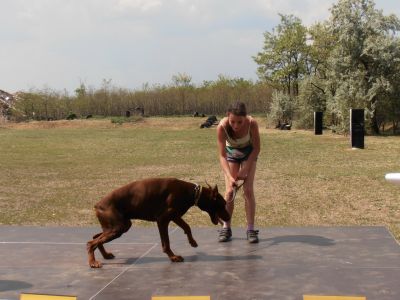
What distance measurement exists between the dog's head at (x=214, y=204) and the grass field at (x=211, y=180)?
3.51m

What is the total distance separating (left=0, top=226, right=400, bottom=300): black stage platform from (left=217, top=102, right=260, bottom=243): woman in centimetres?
22

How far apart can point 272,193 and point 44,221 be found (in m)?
5.13

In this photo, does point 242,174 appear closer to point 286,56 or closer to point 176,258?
point 176,258

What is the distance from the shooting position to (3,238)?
6.55 metres

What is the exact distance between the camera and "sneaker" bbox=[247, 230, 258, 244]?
604 centimetres

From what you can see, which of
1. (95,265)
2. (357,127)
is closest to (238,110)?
(95,265)

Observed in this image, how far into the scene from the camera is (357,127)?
22.7 m

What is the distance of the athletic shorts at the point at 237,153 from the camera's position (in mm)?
→ 6201

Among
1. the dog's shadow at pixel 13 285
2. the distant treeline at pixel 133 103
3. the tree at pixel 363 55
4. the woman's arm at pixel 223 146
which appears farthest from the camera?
the distant treeline at pixel 133 103

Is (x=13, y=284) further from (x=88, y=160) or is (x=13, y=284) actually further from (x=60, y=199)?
(x=88, y=160)

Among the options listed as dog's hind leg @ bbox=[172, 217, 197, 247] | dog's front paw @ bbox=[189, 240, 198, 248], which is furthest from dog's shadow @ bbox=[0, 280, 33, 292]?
dog's front paw @ bbox=[189, 240, 198, 248]

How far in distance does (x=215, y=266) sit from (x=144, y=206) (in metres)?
0.90

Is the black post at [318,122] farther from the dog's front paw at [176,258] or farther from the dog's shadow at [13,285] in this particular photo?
the dog's shadow at [13,285]

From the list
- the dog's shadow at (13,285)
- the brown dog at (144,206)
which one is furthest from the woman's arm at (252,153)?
the dog's shadow at (13,285)
